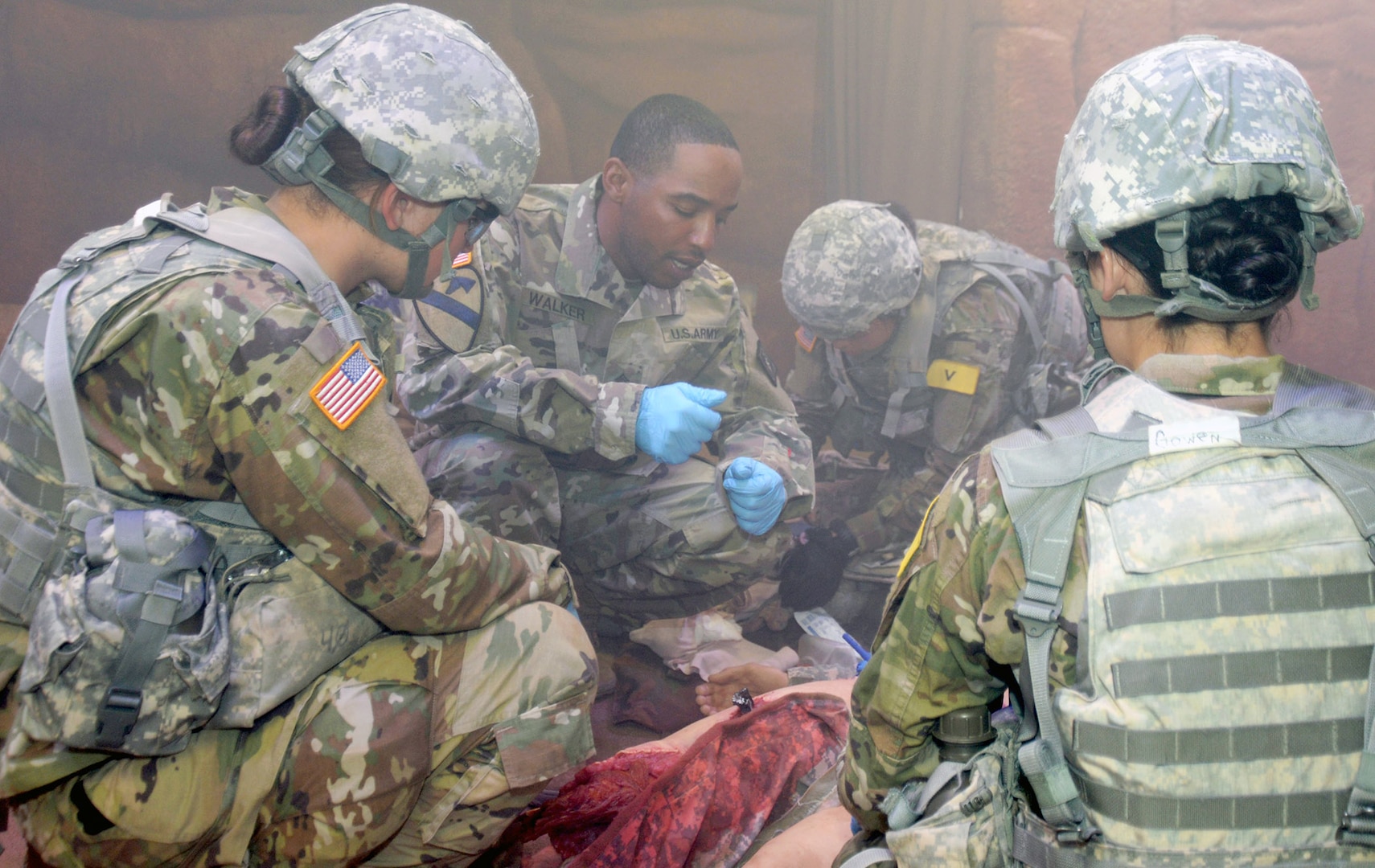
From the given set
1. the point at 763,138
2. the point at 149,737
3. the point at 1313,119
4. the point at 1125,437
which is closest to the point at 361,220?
the point at 149,737

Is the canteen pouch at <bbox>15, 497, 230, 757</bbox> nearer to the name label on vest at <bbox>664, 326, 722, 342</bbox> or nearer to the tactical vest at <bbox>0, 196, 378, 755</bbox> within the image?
the tactical vest at <bbox>0, 196, 378, 755</bbox>

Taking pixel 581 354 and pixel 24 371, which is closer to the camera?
pixel 24 371

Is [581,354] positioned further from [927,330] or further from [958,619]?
[958,619]

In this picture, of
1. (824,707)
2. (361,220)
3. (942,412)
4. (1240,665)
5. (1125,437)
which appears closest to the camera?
(1240,665)

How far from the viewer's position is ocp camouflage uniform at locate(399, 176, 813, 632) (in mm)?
2934

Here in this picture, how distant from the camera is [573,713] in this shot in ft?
6.51

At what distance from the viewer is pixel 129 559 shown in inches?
60.6

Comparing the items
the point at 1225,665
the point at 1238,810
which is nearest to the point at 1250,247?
the point at 1225,665

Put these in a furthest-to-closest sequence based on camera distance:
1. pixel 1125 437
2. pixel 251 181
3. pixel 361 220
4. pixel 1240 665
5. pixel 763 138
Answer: pixel 763 138, pixel 251 181, pixel 361 220, pixel 1125 437, pixel 1240 665

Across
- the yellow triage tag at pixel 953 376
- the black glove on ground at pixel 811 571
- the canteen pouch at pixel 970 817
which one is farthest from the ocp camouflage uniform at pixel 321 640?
the yellow triage tag at pixel 953 376

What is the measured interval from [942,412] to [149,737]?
10.6 ft

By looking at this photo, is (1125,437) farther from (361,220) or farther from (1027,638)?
(361,220)

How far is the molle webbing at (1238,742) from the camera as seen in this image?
45.4 inches

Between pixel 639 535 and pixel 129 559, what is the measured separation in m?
1.91
